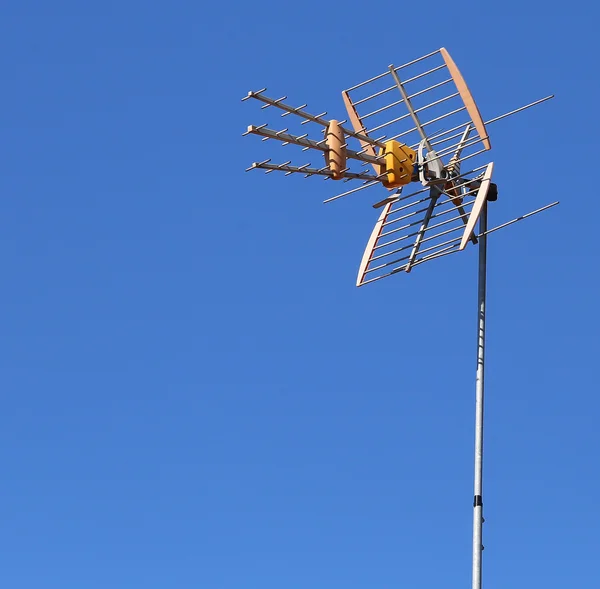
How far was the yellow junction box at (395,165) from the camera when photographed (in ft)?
57.3

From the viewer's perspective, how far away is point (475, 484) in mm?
15859

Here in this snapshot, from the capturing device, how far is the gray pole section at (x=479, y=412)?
1545 centimetres

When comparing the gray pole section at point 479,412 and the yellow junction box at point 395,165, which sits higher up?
the yellow junction box at point 395,165

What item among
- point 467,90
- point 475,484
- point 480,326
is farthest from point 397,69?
point 475,484

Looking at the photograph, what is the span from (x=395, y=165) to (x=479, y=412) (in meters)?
3.62

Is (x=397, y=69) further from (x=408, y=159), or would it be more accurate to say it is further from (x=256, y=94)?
(x=256, y=94)

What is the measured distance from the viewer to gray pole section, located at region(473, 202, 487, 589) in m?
15.5

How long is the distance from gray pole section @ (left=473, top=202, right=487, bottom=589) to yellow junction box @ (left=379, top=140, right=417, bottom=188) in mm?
1199

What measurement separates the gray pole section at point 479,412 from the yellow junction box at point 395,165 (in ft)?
3.94

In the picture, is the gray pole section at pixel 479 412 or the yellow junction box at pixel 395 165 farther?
the yellow junction box at pixel 395 165

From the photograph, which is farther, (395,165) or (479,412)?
(395,165)

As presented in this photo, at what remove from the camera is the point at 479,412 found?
16.2m

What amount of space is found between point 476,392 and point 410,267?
237 centimetres

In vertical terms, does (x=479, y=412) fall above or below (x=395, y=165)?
below
